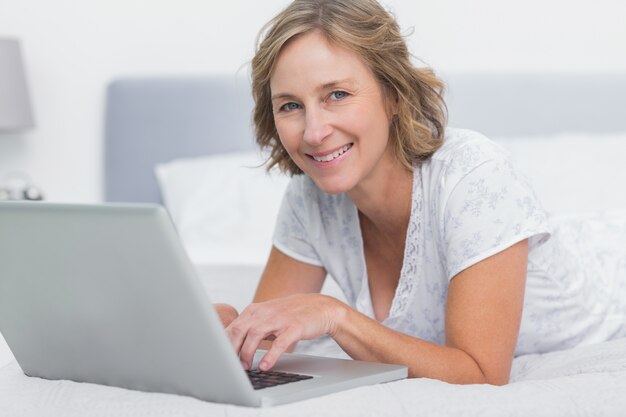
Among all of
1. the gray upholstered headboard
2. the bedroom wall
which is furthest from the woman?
the bedroom wall

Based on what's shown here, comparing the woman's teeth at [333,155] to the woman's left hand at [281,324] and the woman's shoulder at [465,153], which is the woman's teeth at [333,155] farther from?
the woman's left hand at [281,324]

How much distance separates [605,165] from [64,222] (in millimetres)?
2167

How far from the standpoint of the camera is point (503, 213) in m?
1.42

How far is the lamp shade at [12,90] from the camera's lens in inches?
129

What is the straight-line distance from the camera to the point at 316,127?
4.70 ft

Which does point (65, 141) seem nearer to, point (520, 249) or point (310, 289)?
point (310, 289)

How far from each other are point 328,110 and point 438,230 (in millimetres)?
259

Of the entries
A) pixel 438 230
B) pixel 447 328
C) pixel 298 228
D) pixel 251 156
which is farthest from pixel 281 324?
pixel 251 156

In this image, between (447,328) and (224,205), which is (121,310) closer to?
(447,328)

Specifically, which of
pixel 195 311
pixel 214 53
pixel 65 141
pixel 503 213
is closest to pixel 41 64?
pixel 65 141

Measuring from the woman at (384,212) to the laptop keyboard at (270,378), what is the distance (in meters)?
0.02

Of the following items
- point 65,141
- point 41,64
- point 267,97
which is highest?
point 267,97

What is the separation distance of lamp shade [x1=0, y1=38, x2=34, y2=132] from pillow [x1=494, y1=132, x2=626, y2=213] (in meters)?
1.63

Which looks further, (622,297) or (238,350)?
(622,297)
